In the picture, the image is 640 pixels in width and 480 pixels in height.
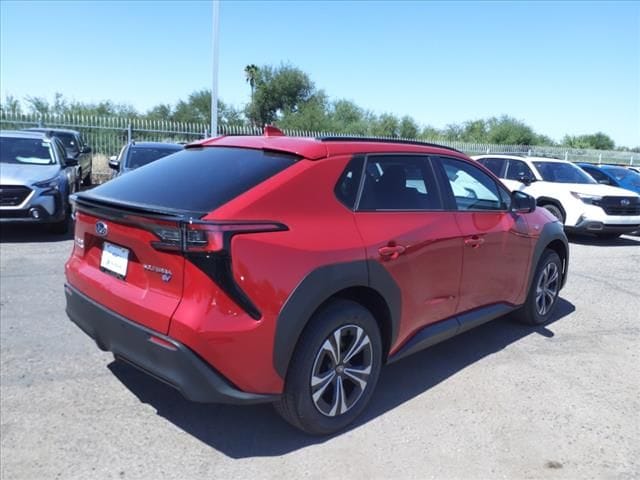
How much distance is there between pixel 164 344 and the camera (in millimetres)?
2594

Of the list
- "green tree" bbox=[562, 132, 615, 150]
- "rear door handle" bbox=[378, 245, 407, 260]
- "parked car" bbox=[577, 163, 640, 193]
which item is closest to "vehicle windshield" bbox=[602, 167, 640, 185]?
"parked car" bbox=[577, 163, 640, 193]

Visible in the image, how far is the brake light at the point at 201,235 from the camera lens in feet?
8.18

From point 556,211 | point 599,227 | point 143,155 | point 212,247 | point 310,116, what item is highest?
point 310,116

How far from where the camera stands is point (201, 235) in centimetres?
250

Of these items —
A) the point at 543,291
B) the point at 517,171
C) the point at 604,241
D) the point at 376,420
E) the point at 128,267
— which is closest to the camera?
the point at 128,267

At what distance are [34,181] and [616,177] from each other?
14.0m

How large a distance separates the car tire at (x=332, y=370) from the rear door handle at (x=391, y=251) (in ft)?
1.16

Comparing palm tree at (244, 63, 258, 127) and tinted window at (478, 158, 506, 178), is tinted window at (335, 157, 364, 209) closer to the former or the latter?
tinted window at (478, 158, 506, 178)

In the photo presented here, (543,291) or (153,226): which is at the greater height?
(153,226)

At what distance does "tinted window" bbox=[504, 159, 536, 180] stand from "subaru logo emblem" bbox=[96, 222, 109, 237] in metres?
10.2

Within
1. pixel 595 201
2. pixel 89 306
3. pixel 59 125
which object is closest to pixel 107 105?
pixel 59 125

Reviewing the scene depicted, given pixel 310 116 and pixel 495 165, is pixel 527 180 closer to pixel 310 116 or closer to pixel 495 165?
pixel 495 165

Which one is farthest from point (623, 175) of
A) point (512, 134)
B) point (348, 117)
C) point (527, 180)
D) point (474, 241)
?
point (512, 134)

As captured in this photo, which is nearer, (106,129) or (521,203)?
(521,203)
